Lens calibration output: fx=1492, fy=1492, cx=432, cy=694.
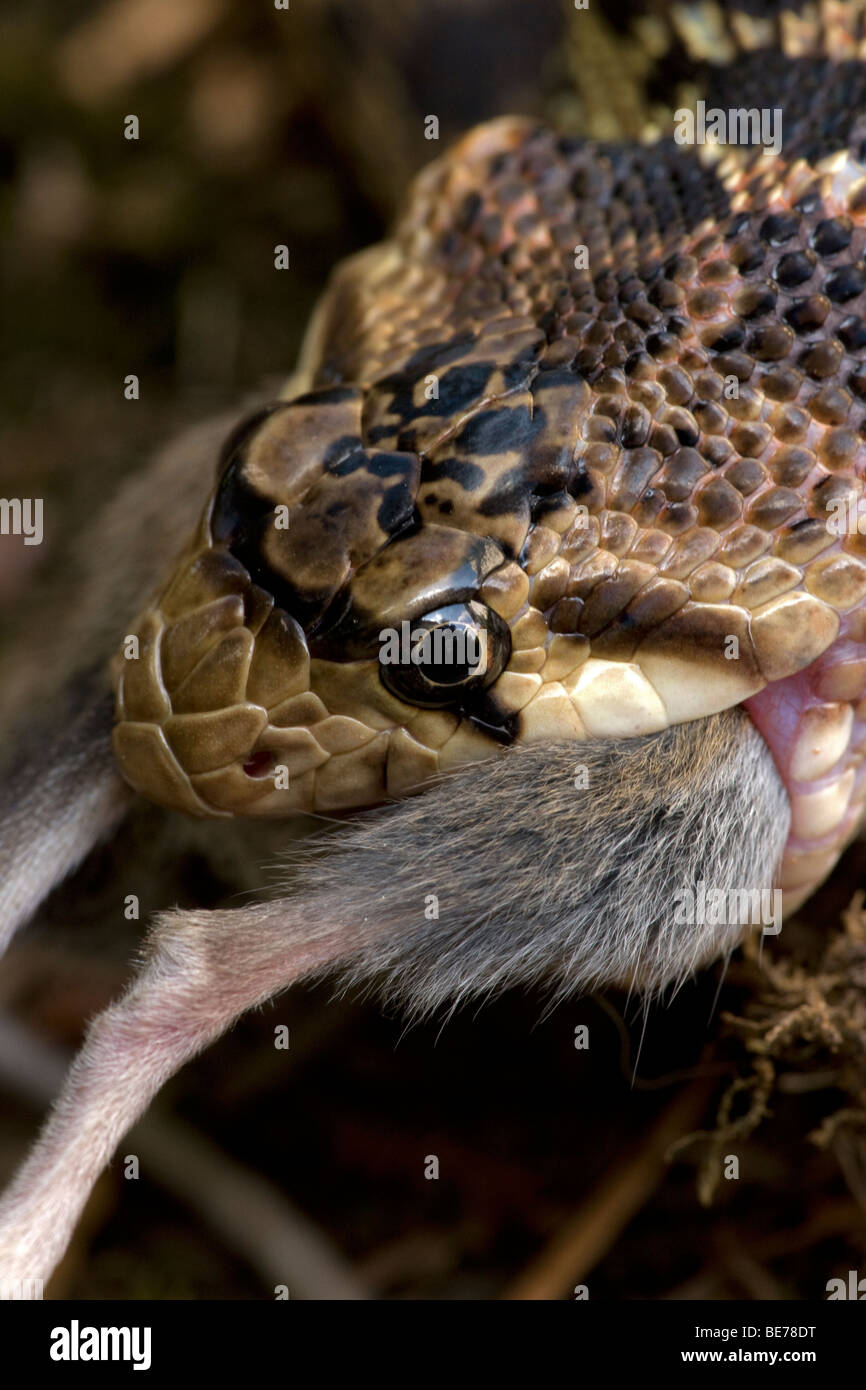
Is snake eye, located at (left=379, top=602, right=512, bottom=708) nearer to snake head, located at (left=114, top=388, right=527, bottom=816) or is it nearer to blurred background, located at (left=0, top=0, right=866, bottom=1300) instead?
snake head, located at (left=114, top=388, right=527, bottom=816)

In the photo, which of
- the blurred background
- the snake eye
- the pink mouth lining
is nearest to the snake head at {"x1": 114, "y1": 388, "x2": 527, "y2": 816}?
the snake eye

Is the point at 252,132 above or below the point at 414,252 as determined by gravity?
above

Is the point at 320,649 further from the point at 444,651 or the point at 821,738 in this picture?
the point at 821,738

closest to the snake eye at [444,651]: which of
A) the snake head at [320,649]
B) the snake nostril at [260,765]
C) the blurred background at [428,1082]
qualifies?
the snake head at [320,649]

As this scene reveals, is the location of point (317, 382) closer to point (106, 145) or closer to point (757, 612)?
point (757, 612)

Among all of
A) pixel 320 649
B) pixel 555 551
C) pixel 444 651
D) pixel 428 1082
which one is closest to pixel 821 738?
pixel 555 551

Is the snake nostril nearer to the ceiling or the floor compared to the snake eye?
nearer to the floor

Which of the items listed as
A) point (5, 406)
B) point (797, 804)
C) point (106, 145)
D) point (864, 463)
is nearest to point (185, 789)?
point (797, 804)
